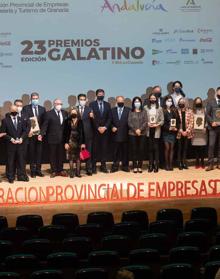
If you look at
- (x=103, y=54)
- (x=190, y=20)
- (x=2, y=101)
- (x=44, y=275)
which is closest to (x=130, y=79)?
(x=103, y=54)

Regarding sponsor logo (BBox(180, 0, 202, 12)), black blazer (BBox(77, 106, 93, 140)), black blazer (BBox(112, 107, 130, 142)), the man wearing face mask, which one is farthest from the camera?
sponsor logo (BBox(180, 0, 202, 12))

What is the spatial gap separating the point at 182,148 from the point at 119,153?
135 cm

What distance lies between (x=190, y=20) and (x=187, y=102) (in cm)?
189

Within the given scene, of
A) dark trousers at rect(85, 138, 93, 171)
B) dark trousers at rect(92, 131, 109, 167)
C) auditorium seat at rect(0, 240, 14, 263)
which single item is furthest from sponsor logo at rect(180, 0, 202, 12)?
auditorium seat at rect(0, 240, 14, 263)

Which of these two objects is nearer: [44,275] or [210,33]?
[44,275]

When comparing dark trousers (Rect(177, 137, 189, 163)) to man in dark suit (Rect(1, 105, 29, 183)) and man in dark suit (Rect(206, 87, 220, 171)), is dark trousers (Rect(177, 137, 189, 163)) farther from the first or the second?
man in dark suit (Rect(1, 105, 29, 183))

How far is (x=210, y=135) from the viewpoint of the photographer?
15891mm

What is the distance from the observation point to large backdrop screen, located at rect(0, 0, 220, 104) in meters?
16.2

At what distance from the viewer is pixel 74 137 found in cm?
1517

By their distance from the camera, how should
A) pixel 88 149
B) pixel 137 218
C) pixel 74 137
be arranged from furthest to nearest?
pixel 88 149 < pixel 74 137 < pixel 137 218

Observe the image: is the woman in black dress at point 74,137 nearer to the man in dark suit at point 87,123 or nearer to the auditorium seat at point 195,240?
the man in dark suit at point 87,123

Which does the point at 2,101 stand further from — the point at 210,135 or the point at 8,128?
the point at 210,135

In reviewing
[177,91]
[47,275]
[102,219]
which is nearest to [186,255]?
[47,275]

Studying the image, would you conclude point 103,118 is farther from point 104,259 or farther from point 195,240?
point 104,259
